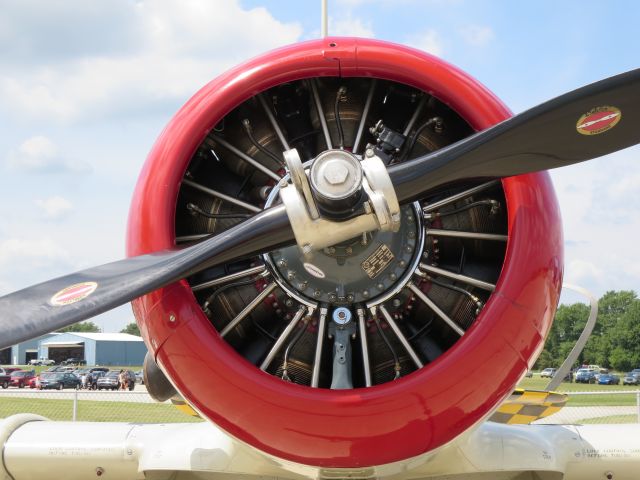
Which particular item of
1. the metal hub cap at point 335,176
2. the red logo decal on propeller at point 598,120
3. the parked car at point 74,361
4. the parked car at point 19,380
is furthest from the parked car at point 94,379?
the red logo decal on propeller at point 598,120

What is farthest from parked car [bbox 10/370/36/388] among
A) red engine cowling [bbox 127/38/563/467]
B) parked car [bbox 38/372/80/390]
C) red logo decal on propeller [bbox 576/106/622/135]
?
red logo decal on propeller [bbox 576/106/622/135]

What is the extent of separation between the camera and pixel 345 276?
3.74 meters

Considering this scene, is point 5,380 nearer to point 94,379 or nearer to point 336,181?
point 94,379

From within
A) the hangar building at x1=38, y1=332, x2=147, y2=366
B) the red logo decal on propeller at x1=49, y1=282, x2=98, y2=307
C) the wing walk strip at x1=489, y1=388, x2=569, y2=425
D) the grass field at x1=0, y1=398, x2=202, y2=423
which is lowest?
the grass field at x1=0, y1=398, x2=202, y2=423

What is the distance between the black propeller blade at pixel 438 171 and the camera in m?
3.23

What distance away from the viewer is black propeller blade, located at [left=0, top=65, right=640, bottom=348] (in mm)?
3229

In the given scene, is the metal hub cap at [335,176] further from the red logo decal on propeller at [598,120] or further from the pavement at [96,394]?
the pavement at [96,394]

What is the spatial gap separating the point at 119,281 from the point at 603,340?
274 feet

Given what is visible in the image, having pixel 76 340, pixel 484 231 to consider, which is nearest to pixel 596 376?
pixel 76 340

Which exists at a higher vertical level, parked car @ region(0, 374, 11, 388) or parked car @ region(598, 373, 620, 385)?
parked car @ region(0, 374, 11, 388)

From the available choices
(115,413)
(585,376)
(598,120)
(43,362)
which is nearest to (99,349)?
(43,362)

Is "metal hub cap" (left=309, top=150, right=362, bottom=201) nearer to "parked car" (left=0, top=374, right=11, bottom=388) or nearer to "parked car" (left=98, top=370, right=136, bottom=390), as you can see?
"parked car" (left=98, top=370, right=136, bottom=390)

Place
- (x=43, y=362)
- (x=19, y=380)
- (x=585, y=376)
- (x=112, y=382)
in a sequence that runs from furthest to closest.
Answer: (x=43, y=362) → (x=585, y=376) → (x=19, y=380) → (x=112, y=382)

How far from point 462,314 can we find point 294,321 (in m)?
0.80
